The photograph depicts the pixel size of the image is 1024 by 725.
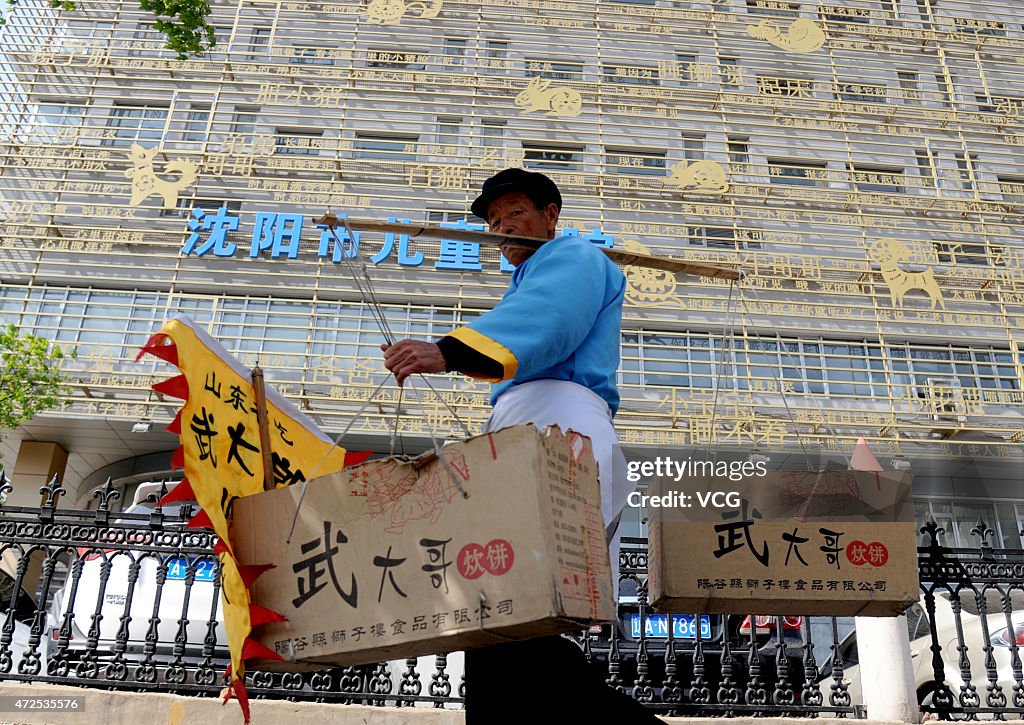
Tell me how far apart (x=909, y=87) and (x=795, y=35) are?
3.38m

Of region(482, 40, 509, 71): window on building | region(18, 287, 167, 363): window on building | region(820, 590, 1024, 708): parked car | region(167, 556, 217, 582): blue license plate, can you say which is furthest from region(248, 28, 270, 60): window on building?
region(820, 590, 1024, 708): parked car

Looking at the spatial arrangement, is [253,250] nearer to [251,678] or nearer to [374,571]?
[251,678]

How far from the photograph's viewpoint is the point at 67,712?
13.3 ft

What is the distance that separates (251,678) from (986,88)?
22.9 meters

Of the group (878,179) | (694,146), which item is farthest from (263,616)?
(878,179)

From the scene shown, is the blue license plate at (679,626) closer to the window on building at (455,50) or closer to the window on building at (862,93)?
the window on building at (455,50)

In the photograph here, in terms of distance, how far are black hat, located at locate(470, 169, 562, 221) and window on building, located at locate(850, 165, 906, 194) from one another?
60.5ft

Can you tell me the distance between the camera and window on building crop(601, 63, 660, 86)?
20.7 meters

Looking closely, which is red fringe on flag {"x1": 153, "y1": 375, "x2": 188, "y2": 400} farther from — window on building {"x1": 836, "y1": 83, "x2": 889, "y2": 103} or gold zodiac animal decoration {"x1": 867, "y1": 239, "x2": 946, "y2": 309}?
window on building {"x1": 836, "y1": 83, "x2": 889, "y2": 103}

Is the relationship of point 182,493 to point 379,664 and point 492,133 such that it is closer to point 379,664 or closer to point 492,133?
point 379,664

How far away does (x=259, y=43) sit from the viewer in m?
20.8

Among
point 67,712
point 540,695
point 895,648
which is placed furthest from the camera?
point 895,648

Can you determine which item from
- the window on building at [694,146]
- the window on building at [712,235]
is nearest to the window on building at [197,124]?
the window on building at [694,146]

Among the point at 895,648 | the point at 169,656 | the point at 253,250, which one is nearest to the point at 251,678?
the point at 169,656
